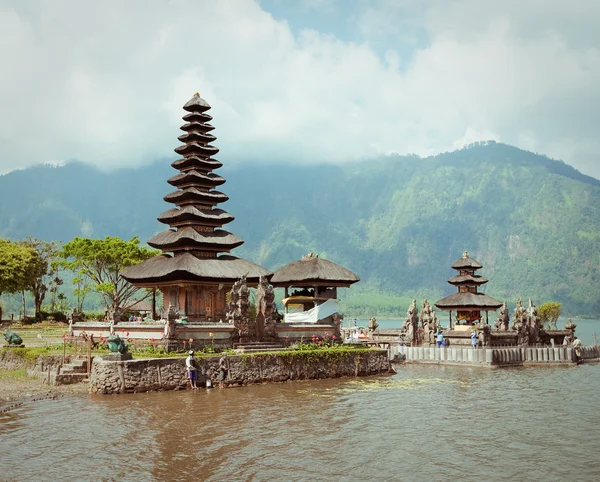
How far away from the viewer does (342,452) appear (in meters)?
20.8

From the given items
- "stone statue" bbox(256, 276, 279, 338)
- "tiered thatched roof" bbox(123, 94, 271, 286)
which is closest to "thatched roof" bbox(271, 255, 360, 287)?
"tiered thatched roof" bbox(123, 94, 271, 286)

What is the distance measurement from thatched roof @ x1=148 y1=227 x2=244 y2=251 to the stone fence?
16548mm

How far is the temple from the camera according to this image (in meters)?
48.0

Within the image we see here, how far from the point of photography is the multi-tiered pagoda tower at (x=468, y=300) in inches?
2542

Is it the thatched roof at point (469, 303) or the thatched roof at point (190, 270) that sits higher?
the thatched roof at point (190, 270)

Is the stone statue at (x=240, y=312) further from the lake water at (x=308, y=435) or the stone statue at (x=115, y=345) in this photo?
the stone statue at (x=115, y=345)

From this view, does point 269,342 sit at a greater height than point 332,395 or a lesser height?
greater

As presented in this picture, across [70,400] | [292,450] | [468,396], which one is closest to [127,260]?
[70,400]

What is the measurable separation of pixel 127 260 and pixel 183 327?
1467 inches

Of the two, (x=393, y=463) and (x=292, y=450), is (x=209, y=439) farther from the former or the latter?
(x=393, y=463)

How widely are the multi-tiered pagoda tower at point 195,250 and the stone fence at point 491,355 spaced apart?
559 inches

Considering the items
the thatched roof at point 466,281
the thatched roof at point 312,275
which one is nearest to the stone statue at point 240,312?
the thatched roof at point 312,275

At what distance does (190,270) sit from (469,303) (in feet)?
106

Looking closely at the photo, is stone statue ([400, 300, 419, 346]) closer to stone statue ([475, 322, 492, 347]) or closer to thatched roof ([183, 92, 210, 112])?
stone statue ([475, 322, 492, 347])
